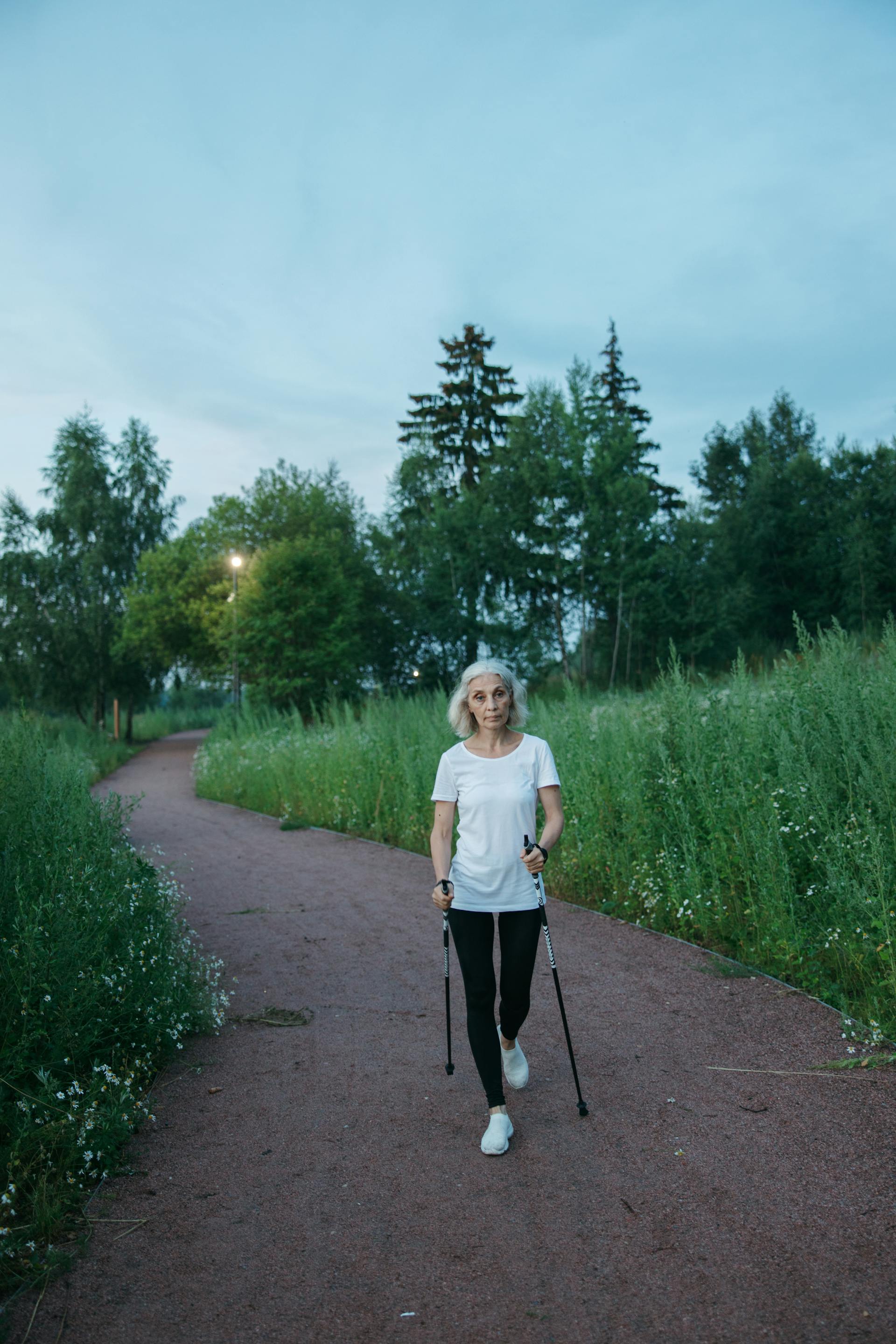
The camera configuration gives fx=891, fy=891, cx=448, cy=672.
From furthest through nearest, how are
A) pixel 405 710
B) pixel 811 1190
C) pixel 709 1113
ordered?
pixel 405 710
pixel 709 1113
pixel 811 1190

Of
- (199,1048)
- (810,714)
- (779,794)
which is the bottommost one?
(199,1048)

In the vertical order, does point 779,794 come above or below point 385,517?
below

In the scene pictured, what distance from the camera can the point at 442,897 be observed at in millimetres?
3830

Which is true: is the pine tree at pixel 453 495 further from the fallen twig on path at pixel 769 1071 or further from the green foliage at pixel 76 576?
the fallen twig on path at pixel 769 1071

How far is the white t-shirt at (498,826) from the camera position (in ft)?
12.9

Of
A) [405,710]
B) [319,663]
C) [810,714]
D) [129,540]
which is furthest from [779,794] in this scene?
[129,540]

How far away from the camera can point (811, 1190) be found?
3268mm

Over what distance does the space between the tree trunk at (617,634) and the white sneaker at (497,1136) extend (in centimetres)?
2882

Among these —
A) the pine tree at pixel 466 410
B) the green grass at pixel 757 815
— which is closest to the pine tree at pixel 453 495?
the pine tree at pixel 466 410

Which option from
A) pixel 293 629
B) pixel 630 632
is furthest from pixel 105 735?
pixel 630 632

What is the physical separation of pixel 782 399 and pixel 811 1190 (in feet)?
177

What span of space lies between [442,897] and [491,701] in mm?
895

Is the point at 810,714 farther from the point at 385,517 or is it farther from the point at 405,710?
the point at 385,517

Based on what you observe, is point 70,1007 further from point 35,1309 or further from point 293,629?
point 293,629
